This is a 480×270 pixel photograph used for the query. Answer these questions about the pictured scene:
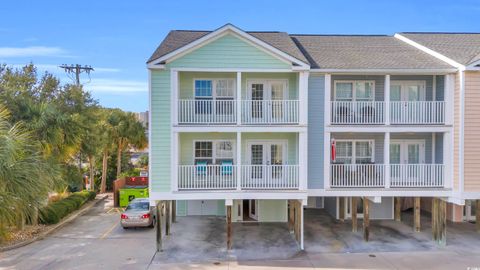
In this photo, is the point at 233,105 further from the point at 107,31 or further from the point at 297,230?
the point at 107,31

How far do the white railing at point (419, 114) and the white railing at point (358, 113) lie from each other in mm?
562

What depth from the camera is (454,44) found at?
16.8 m

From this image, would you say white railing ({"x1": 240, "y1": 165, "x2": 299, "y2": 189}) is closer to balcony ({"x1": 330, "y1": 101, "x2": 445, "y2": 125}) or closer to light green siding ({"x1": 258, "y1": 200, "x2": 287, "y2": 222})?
balcony ({"x1": 330, "y1": 101, "x2": 445, "y2": 125})

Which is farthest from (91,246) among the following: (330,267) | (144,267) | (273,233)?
(330,267)

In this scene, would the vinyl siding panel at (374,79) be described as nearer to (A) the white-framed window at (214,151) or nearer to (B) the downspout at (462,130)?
(B) the downspout at (462,130)

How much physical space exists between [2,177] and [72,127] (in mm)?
9547

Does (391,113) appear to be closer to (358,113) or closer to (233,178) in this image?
(358,113)

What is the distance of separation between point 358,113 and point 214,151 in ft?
21.8

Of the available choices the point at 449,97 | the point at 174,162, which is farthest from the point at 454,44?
the point at 174,162

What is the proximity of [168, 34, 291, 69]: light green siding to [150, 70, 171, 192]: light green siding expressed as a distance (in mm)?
1260

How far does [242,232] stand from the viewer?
1627 centimetres

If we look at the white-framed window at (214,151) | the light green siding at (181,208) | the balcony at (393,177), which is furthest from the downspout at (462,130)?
the light green siding at (181,208)

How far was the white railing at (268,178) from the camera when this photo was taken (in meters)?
14.0

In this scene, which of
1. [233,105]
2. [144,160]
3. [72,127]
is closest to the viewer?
[233,105]
